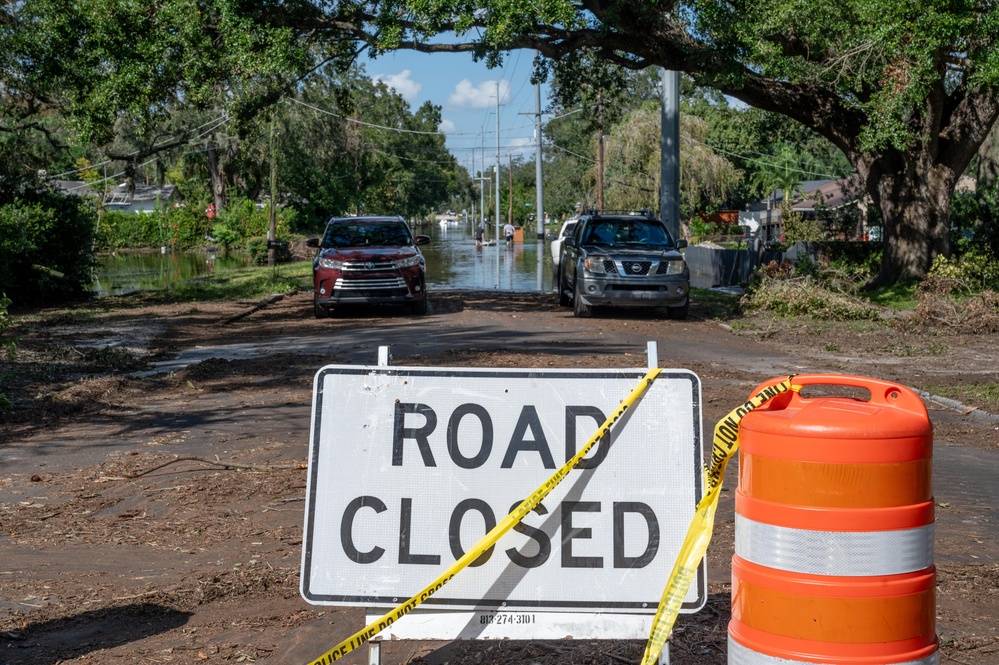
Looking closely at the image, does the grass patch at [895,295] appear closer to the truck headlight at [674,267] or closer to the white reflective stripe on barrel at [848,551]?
the truck headlight at [674,267]

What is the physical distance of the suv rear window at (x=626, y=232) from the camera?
67.3 ft

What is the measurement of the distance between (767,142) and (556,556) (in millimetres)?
29180

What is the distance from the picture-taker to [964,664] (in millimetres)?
4383

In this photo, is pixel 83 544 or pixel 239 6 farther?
pixel 239 6

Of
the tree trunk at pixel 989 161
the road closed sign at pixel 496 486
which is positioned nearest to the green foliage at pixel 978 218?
the tree trunk at pixel 989 161

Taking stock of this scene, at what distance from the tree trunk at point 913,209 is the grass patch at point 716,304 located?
3830 mm

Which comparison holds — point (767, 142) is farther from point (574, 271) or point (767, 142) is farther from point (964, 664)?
point (964, 664)

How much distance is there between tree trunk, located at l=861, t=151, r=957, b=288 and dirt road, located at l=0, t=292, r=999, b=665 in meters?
6.97

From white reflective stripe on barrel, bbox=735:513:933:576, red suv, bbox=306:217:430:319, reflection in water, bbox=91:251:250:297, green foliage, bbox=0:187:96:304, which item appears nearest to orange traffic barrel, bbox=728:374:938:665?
white reflective stripe on barrel, bbox=735:513:933:576

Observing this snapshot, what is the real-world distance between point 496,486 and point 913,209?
887 inches

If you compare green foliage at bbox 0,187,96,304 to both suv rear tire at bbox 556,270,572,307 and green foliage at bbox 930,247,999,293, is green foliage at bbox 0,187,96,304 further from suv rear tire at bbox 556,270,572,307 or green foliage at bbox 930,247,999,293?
green foliage at bbox 930,247,999,293

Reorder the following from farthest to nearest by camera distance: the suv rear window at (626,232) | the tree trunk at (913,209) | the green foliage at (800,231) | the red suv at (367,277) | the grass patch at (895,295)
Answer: the green foliage at (800,231)
the tree trunk at (913,209)
the grass patch at (895,295)
the suv rear window at (626,232)
the red suv at (367,277)

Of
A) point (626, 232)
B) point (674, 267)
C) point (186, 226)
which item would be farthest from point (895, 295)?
point (186, 226)

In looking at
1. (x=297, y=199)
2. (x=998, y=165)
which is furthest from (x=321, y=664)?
(x=297, y=199)
